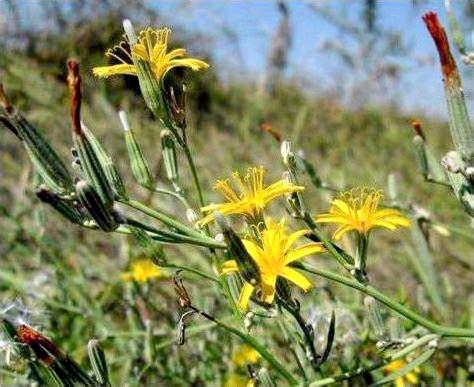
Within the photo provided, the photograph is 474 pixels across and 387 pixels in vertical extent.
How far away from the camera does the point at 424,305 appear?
1229 mm

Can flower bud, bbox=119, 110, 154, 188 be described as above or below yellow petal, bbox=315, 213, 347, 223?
above

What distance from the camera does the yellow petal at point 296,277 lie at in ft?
1.82

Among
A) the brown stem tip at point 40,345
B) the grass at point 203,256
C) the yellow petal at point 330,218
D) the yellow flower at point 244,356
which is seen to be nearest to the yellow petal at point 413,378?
the grass at point 203,256

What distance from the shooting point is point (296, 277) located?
571 mm

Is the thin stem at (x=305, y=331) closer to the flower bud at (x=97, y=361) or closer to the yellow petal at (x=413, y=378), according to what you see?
the flower bud at (x=97, y=361)

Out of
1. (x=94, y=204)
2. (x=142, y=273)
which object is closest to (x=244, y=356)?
(x=142, y=273)

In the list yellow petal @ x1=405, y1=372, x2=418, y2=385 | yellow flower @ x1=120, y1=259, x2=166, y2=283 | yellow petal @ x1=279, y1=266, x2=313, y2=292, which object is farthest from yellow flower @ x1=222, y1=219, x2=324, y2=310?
yellow flower @ x1=120, y1=259, x2=166, y2=283

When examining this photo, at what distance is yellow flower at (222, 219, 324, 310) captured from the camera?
0.58 meters

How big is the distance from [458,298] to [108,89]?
6.16 feet

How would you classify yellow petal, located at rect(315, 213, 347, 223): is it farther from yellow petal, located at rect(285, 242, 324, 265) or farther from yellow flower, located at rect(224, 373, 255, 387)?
yellow flower, located at rect(224, 373, 255, 387)

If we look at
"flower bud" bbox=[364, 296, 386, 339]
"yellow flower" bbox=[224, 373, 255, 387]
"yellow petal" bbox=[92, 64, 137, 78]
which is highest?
"yellow petal" bbox=[92, 64, 137, 78]

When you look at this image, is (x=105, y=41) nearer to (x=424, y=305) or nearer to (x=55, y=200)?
(x=424, y=305)

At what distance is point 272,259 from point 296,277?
0.04m

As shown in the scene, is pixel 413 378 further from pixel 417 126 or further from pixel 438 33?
pixel 438 33
